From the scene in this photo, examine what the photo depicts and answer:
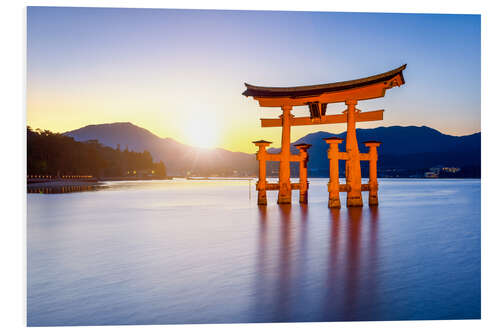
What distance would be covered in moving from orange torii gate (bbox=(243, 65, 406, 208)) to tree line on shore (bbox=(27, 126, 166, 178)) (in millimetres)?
30684

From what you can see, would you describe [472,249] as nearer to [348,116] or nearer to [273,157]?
[348,116]

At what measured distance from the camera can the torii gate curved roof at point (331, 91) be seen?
1380cm

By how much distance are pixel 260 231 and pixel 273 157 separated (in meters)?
5.77

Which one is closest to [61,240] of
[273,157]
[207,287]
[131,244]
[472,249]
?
[131,244]

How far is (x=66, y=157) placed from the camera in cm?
5459

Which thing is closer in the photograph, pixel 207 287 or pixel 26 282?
pixel 207 287

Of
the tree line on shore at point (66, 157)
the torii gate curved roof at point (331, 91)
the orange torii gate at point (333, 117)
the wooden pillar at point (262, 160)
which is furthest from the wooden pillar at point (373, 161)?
the tree line on shore at point (66, 157)

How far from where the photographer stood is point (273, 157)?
16.9 meters

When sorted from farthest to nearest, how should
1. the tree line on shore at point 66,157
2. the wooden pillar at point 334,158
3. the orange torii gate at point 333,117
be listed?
the tree line on shore at point 66,157 < the wooden pillar at point 334,158 < the orange torii gate at point 333,117

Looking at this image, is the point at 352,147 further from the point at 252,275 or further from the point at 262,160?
the point at 252,275

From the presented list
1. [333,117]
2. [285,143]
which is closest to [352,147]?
[333,117]

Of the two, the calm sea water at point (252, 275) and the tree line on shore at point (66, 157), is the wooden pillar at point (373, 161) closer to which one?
the calm sea water at point (252, 275)

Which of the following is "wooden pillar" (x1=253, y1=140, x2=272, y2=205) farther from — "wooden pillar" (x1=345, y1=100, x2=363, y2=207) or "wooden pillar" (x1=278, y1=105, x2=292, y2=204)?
"wooden pillar" (x1=345, y1=100, x2=363, y2=207)

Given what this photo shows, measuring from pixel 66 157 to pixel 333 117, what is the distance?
47.7 meters
